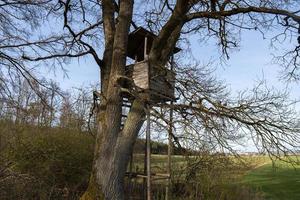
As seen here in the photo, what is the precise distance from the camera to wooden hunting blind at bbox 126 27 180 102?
10.5 m

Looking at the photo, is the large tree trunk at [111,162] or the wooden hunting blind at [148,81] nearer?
the large tree trunk at [111,162]

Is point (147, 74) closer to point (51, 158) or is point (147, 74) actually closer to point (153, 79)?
point (153, 79)

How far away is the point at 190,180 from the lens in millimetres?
12586

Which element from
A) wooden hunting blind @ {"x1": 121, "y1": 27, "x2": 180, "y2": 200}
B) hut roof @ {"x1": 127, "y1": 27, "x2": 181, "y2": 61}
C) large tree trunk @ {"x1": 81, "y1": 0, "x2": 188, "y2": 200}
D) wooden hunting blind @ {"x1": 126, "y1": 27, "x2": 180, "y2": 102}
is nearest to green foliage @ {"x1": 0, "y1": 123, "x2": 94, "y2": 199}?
wooden hunting blind @ {"x1": 121, "y1": 27, "x2": 180, "y2": 200}

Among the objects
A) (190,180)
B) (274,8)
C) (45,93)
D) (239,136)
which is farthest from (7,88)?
(274,8)

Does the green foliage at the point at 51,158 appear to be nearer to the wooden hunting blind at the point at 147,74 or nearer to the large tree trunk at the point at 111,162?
the large tree trunk at the point at 111,162

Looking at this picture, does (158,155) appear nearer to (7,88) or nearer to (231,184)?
(231,184)

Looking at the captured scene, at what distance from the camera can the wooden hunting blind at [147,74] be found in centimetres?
1045

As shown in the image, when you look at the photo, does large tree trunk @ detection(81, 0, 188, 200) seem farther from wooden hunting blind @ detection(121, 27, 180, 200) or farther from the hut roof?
the hut roof

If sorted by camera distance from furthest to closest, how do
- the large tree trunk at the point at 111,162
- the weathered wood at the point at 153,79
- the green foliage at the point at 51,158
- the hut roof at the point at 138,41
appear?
the hut roof at the point at 138,41, the green foliage at the point at 51,158, the weathered wood at the point at 153,79, the large tree trunk at the point at 111,162

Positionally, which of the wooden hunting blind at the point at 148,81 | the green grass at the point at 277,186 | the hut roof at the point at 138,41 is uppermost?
the hut roof at the point at 138,41

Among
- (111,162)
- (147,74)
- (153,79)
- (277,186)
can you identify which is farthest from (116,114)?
(277,186)

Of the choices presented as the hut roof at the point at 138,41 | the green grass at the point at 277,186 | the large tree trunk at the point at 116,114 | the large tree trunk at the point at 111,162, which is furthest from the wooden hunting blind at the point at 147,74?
the green grass at the point at 277,186

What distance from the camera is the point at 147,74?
36.1ft
